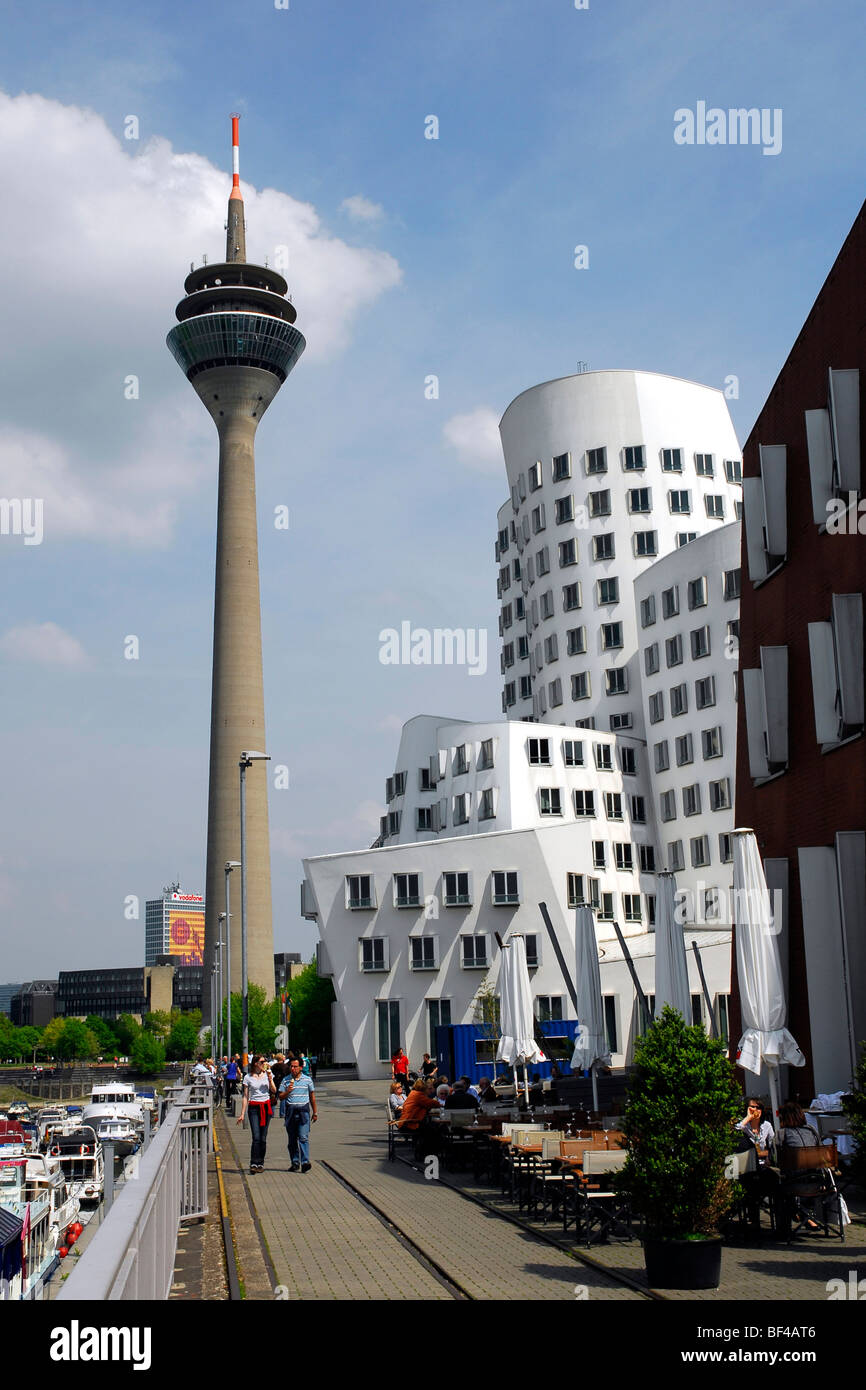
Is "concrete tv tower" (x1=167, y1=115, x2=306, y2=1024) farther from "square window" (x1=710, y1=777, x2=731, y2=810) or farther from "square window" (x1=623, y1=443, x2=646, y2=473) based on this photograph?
"square window" (x1=710, y1=777, x2=731, y2=810)

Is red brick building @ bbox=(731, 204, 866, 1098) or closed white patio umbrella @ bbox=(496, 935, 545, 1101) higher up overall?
red brick building @ bbox=(731, 204, 866, 1098)

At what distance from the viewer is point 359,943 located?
65.5 meters

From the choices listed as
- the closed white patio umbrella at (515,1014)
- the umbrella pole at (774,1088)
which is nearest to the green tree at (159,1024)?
the closed white patio umbrella at (515,1014)

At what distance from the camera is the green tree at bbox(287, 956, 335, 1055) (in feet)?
334

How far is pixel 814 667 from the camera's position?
67.5ft

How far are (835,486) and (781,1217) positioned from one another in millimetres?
11351

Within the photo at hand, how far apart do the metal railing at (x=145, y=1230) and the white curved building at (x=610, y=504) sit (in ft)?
191

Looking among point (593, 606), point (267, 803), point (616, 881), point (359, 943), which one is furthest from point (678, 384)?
point (267, 803)

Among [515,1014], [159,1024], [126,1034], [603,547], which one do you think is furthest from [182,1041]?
[515,1014]

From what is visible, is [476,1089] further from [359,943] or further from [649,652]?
[649,652]

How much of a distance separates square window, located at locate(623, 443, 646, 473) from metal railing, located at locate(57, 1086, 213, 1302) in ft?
200

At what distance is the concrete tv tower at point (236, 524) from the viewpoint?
9694 cm

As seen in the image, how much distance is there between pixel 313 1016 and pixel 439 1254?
9143cm

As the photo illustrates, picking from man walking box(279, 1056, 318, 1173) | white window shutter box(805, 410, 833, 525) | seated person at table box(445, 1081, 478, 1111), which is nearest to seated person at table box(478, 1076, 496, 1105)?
seated person at table box(445, 1081, 478, 1111)
